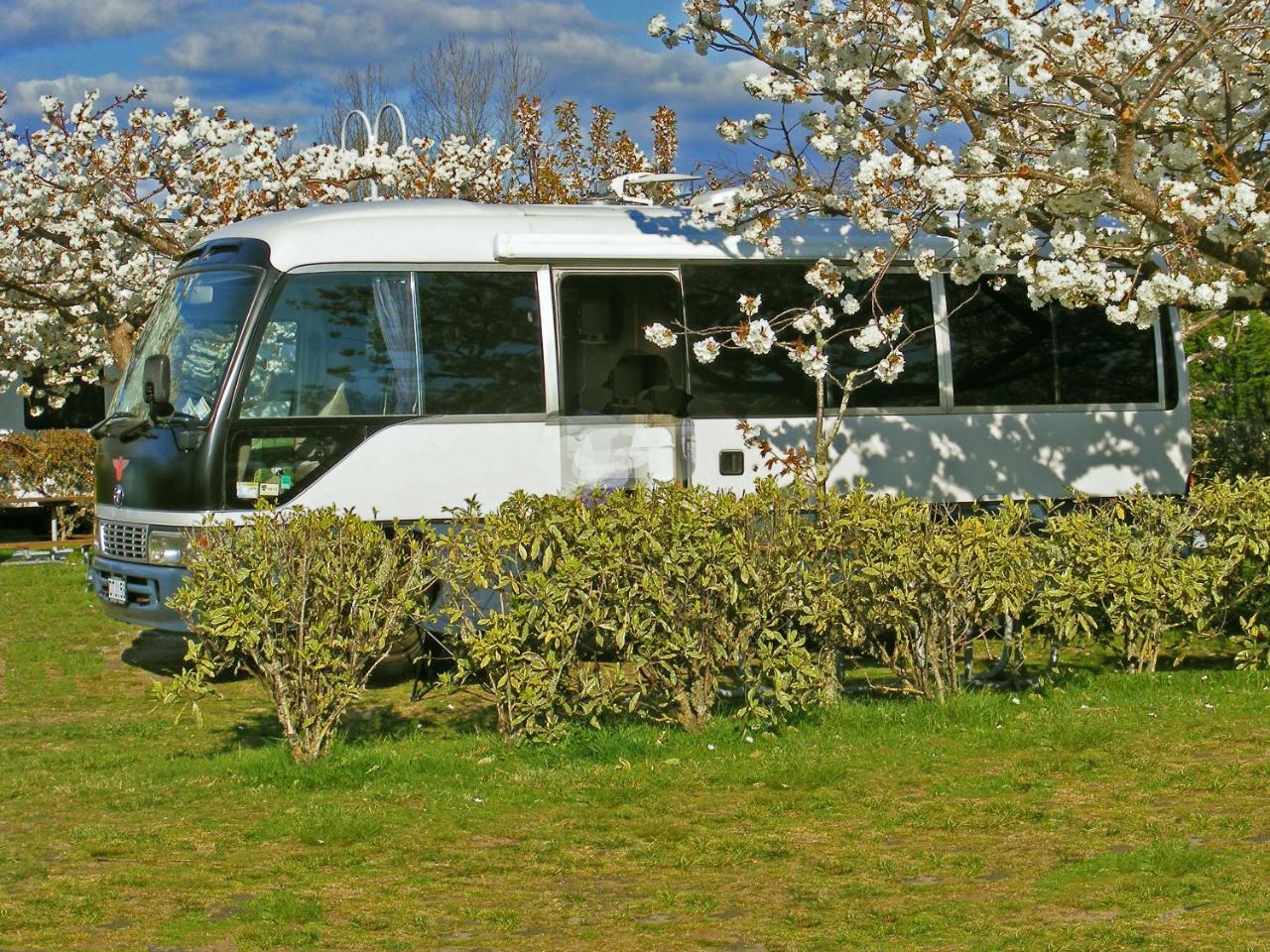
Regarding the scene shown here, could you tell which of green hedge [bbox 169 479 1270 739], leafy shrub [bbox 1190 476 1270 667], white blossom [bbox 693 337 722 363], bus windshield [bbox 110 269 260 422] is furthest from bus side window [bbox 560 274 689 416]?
leafy shrub [bbox 1190 476 1270 667]

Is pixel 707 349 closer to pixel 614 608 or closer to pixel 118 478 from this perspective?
pixel 614 608

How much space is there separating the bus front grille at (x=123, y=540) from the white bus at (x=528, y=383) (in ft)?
0.07

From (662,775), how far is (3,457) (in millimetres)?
16706

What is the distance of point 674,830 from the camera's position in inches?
256

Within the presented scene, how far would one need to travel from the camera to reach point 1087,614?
8750 millimetres

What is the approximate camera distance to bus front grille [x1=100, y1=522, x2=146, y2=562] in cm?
1065

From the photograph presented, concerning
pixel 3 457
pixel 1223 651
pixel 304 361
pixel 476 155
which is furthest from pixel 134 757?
pixel 3 457

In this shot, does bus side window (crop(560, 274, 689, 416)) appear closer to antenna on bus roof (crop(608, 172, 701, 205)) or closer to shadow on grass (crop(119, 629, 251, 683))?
antenna on bus roof (crop(608, 172, 701, 205))

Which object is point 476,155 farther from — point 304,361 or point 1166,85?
point 1166,85

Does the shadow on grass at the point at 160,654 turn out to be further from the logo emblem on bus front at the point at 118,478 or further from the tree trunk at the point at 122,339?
the tree trunk at the point at 122,339

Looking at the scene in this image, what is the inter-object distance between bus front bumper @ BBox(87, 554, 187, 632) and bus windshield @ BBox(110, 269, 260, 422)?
3.55 ft

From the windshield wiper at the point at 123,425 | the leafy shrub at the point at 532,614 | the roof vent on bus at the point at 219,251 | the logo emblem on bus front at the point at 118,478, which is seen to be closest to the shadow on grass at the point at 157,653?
the logo emblem on bus front at the point at 118,478

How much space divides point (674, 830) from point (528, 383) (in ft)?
16.5

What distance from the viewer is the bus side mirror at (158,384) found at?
1038cm
